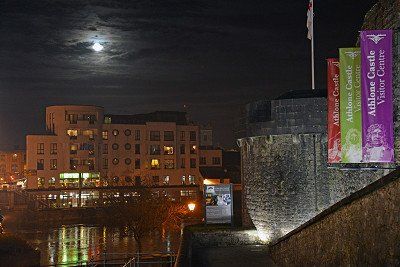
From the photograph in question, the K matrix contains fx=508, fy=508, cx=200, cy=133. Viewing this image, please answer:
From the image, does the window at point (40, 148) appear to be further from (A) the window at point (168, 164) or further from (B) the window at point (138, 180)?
(A) the window at point (168, 164)

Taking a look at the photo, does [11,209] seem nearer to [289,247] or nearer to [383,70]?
[289,247]

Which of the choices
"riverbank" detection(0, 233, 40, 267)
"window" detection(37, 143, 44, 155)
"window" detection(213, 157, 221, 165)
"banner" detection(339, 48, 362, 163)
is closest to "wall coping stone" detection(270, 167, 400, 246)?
"banner" detection(339, 48, 362, 163)

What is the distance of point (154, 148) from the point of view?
79.1 metres

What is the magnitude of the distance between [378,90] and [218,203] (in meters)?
11.0

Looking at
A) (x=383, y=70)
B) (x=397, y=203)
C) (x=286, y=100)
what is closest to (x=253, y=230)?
(x=286, y=100)

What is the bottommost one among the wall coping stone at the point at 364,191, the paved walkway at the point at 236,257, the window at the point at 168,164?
the paved walkway at the point at 236,257

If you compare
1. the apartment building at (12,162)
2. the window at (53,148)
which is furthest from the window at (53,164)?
the apartment building at (12,162)

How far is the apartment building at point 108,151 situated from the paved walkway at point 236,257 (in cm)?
5540

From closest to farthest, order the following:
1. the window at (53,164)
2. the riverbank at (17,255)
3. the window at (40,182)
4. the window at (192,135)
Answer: the riverbank at (17,255), the window at (40,182), the window at (53,164), the window at (192,135)

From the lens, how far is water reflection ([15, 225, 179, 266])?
39781 millimetres

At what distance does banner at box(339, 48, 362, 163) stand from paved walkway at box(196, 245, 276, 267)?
5.42 metres

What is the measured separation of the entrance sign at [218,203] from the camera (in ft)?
77.1

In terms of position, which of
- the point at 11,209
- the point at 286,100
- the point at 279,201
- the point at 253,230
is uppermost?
the point at 286,100

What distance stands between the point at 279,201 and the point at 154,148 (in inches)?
2359
